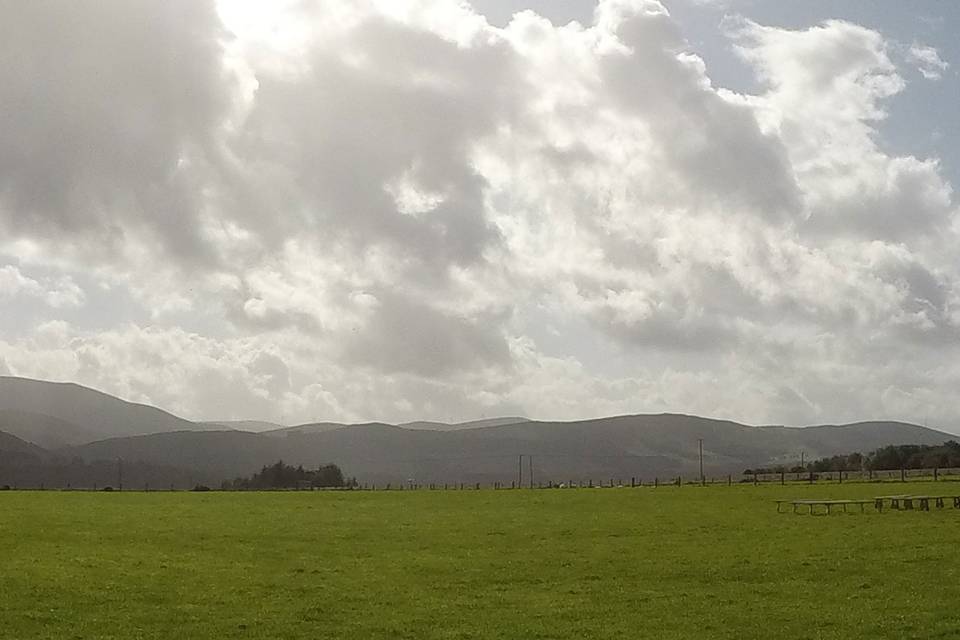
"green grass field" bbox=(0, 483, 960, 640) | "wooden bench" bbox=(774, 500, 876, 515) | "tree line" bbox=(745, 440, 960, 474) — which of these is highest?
"tree line" bbox=(745, 440, 960, 474)

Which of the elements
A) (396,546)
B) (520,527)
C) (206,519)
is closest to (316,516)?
(206,519)

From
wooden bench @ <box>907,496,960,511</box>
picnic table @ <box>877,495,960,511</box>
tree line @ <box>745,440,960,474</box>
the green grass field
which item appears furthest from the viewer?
tree line @ <box>745,440,960,474</box>

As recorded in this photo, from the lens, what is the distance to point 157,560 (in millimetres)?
37031

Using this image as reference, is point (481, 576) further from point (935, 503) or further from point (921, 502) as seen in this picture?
point (935, 503)

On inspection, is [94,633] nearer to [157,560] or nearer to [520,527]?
[157,560]

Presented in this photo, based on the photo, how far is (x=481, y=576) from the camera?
111 feet

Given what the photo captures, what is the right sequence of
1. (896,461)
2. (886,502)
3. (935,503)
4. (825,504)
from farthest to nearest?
1. (896,461)
2. (886,502)
3. (935,503)
4. (825,504)

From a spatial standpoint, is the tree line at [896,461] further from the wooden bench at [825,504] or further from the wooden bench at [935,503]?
the wooden bench at [935,503]

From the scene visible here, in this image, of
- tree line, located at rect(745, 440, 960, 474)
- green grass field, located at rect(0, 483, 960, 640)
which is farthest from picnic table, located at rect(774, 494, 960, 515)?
tree line, located at rect(745, 440, 960, 474)

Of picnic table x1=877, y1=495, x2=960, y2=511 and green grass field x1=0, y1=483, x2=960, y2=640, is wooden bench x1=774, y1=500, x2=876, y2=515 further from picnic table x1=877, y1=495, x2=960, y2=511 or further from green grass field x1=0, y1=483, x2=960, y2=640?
green grass field x1=0, y1=483, x2=960, y2=640

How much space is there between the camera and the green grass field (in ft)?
84.5

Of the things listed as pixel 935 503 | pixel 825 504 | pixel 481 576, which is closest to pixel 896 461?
pixel 935 503

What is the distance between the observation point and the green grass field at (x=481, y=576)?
2577cm

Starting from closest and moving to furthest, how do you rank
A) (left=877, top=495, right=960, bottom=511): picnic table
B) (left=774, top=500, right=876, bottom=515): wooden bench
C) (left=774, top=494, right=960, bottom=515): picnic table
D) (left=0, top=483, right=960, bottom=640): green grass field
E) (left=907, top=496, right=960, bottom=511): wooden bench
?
(left=0, top=483, right=960, bottom=640): green grass field
(left=907, top=496, right=960, bottom=511): wooden bench
(left=877, top=495, right=960, bottom=511): picnic table
(left=774, top=494, right=960, bottom=515): picnic table
(left=774, top=500, right=876, bottom=515): wooden bench
